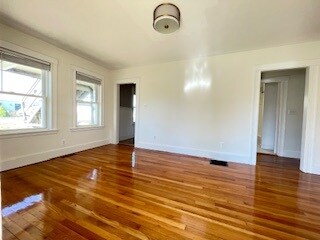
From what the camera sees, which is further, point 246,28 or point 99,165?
point 99,165

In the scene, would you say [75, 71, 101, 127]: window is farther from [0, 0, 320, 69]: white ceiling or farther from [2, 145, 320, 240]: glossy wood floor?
[2, 145, 320, 240]: glossy wood floor

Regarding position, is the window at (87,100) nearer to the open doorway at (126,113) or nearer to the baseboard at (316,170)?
the open doorway at (126,113)

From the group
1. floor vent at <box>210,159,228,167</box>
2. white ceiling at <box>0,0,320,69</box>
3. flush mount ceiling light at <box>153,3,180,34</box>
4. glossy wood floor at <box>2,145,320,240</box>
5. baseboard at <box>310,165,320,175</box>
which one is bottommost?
glossy wood floor at <box>2,145,320,240</box>

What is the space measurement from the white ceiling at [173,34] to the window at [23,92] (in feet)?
1.80

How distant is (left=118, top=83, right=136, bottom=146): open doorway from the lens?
5949 millimetres

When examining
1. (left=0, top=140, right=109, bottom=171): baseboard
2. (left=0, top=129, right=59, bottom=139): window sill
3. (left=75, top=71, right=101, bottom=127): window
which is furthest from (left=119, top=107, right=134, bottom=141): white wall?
(left=0, top=129, right=59, bottom=139): window sill

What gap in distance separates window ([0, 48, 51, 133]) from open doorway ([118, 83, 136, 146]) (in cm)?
264

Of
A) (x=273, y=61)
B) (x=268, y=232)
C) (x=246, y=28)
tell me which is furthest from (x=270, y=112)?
(x=268, y=232)

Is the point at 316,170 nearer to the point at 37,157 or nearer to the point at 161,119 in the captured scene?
the point at 161,119

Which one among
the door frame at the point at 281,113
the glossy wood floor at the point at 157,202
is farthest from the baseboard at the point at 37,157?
the door frame at the point at 281,113

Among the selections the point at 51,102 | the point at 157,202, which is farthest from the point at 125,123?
the point at 157,202

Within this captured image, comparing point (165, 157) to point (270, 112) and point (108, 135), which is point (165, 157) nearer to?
point (108, 135)

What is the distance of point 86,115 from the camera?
182 inches

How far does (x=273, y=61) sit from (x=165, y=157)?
3031 millimetres
